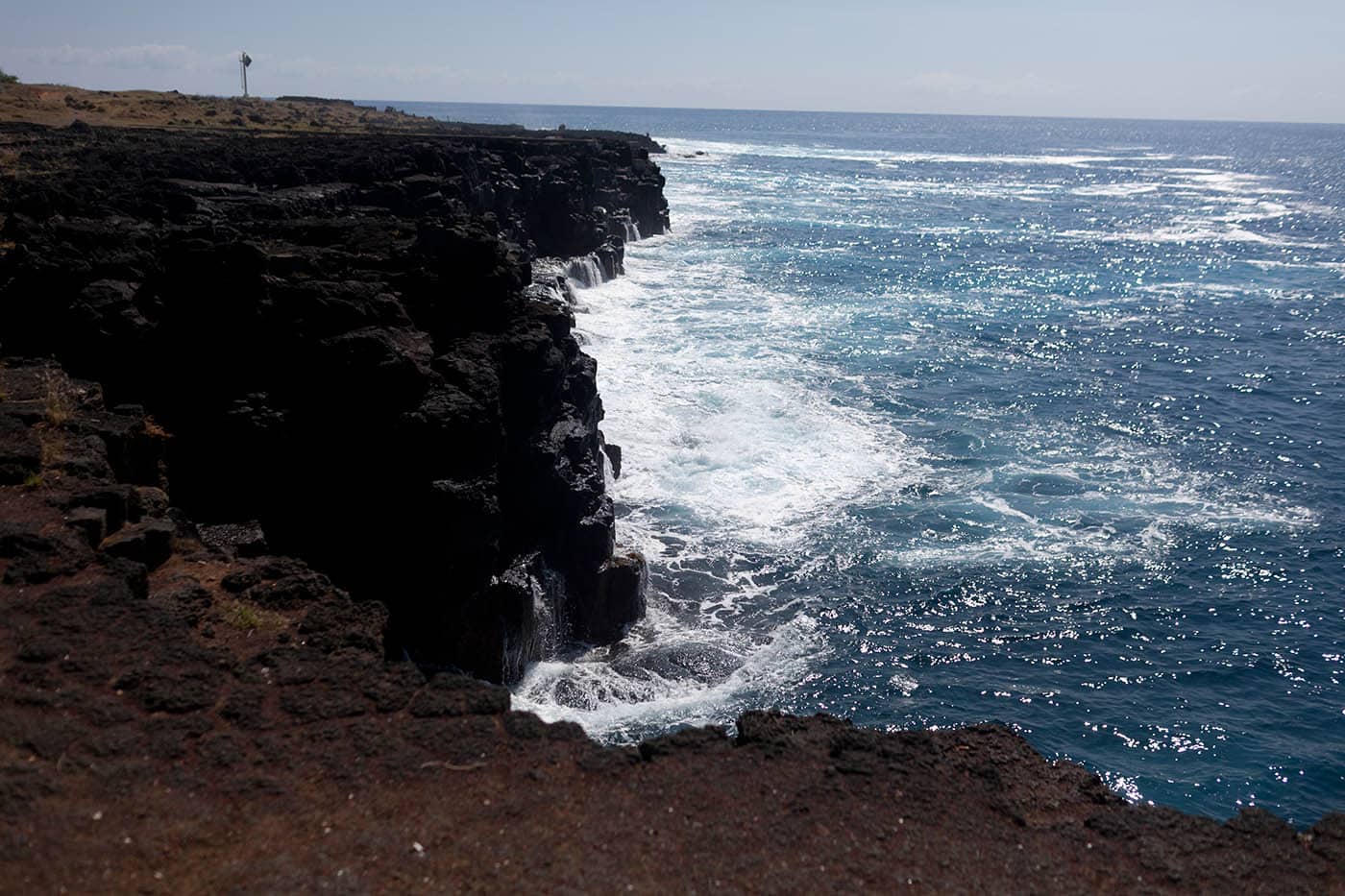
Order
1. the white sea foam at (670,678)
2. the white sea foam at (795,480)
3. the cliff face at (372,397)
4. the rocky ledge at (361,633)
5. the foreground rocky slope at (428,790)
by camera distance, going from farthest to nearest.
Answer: the white sea foam at (795,480), the white sea foam at (670,678), the cliff face at (372,397), the rocky ledge at (361,633), the foreground rocky slope at (428,790)

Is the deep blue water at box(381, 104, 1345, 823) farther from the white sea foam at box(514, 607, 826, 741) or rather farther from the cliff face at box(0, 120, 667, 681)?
the cliff face at box(0, 120, 667, 681)

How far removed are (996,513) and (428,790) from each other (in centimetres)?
2235

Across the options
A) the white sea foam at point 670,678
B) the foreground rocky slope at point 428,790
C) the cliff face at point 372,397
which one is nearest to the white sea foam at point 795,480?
the white sea foam at point 670,678

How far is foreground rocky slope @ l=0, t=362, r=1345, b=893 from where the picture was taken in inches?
283

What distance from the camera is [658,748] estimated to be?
8898mm

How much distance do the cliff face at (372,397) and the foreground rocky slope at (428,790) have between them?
5433 millimetres

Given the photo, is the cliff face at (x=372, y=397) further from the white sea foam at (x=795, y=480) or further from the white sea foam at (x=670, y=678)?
the white sea foam at (x=795, y=480)

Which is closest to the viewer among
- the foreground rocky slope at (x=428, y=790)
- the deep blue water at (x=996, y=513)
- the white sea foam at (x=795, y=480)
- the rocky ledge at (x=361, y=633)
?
the foreground rocky slope at (x=428, y=790)

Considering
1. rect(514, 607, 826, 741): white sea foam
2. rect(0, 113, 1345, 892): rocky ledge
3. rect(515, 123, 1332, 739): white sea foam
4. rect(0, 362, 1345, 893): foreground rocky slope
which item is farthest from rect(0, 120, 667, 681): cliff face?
rect(0, 362, 1345, 893): foreground rocky slope

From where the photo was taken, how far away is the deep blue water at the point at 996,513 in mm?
18938

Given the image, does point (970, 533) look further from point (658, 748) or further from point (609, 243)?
point (609, 243)

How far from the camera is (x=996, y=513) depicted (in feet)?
88.6

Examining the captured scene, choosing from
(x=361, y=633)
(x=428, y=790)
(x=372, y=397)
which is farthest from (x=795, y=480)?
(x=428, y=790)

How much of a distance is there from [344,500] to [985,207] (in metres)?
98.2
